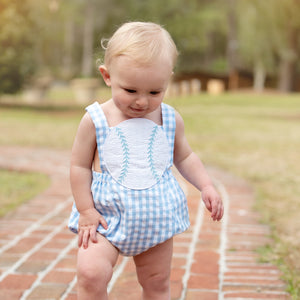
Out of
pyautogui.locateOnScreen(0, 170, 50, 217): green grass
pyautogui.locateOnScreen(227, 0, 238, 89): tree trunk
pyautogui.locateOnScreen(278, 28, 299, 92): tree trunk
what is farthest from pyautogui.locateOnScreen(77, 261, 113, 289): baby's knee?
pyautogui.locateOnScreen(227, 0, 238, 89): tree trunk

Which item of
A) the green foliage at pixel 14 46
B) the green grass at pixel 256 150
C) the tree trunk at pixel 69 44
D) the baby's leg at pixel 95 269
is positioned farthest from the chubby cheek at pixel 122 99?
the tree trunk at pixel 69 44

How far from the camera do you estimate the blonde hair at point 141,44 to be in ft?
6.68

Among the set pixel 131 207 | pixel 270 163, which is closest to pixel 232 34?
pixel 270 163

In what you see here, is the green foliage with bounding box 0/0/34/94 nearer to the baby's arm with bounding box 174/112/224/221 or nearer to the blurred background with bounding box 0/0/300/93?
the blurred background with bounding box 0/0/300/93

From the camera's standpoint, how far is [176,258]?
3398 mm

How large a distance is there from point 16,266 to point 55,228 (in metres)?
0.83

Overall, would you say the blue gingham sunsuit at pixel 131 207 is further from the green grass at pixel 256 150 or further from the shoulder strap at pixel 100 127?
the green grass at pixel 256 150

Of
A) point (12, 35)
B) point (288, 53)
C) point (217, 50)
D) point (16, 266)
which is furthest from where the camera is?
point (217, 50)

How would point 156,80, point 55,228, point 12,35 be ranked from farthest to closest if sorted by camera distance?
point 12,35, point 55,228, point 156,80

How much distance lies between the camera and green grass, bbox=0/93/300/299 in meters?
3.85

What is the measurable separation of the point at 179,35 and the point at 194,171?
41.9m

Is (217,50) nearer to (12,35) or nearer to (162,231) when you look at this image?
(12,35)

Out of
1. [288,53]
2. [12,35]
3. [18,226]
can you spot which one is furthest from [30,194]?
[288,53]

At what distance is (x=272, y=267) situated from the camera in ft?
10.7
